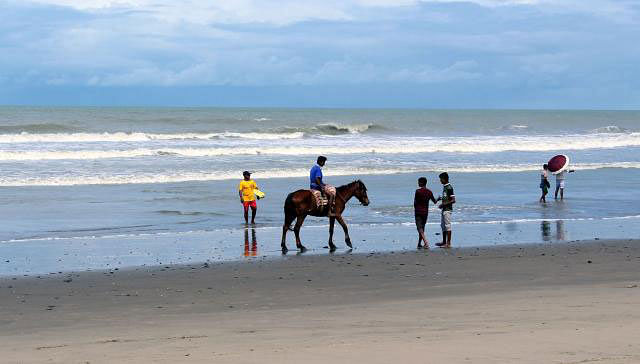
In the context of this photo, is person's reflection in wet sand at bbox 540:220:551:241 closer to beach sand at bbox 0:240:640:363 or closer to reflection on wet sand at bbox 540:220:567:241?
reflection on wet sand at bbox 540:220:567:241

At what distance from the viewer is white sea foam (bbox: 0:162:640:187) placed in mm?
30328

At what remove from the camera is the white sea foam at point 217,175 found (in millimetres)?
30328

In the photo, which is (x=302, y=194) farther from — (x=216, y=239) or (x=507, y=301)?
(x=507, y=301)

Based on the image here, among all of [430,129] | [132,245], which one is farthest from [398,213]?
[430,129]

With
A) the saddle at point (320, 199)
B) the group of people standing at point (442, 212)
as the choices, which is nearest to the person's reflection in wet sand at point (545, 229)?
the group of people standing at point (442, 212)

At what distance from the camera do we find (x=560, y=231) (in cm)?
1856

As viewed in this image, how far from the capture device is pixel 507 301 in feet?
33.3

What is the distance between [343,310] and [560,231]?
9.90 m

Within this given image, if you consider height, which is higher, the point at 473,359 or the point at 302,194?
the point at 302,194

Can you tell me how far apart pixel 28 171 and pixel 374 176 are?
13.2m

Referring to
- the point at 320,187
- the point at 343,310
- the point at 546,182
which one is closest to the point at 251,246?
the point at 320,187

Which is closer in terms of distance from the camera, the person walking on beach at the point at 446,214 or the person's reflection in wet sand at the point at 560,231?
the person walking on beach at the point at 446,214

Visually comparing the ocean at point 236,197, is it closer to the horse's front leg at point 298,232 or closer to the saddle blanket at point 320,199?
the horse's front leg at point 298,232

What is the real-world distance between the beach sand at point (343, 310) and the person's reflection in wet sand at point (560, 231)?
190 centimetres
